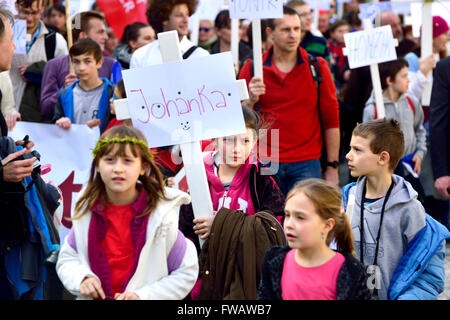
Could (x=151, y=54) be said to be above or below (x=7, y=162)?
above

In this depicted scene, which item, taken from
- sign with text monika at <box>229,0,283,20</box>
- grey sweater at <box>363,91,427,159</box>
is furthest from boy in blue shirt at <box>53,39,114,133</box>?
grey sweater at <box>363,91,427,159</box>

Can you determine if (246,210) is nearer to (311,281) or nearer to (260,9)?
(311,281)

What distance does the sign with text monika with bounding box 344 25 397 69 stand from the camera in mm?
6613

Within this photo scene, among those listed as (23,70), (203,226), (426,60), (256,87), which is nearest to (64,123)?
(23,70)

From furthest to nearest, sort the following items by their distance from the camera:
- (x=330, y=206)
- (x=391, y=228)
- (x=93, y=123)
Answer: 1. (x=93, y=123)
2. (x=391, y=228)
3. (x=330, y=206)

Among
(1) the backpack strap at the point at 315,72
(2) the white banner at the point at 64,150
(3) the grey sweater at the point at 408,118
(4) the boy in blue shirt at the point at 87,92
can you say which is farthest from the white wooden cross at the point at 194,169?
(3) the grey sweater at the point at 408,118

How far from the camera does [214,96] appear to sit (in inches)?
158

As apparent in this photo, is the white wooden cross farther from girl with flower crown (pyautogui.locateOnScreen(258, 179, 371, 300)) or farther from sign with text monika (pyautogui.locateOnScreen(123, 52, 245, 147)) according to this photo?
girl with flower crown (pyautogui.locateOnScreen(258, 179, 371, 300))

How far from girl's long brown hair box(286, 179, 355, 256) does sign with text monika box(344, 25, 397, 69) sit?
138 inches

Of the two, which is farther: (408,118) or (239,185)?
(408,118)

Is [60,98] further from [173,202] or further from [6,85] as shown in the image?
[173,202]

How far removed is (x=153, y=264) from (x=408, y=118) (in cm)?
401

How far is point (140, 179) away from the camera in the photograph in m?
3.54

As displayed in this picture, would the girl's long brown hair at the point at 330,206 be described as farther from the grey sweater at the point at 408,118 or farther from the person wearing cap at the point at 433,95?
the grey sweater at the point at 408,118
